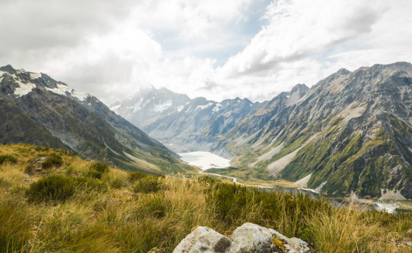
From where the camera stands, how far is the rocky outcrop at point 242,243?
3.81 metres

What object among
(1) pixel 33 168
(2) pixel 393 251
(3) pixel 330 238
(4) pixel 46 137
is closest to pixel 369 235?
(2) pixel 393 251

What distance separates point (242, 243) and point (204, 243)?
28.8 inches

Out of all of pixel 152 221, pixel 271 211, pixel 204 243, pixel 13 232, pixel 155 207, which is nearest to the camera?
pixel 13 232

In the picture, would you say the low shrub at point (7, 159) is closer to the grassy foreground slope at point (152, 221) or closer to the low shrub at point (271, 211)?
the grassy foreground slope at point (152, 221)

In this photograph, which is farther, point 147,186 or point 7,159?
point 7,159

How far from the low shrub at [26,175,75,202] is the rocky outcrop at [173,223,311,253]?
5.12 meters

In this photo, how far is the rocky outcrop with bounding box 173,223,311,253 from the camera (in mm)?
3811

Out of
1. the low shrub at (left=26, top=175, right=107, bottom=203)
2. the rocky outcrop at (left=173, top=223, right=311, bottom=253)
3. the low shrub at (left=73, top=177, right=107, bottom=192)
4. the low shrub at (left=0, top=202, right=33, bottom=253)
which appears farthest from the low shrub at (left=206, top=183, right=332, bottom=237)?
the low shrub at (left=26, top=175, right=107, bottom=203)

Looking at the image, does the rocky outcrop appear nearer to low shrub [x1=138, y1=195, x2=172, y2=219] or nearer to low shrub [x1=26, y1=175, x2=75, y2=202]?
low shrub [x1=138, y1=195, x2=172, y2=219]

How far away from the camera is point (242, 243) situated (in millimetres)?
3826

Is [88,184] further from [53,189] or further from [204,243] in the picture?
[204,243]

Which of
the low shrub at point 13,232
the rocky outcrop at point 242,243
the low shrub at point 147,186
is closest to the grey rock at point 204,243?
the rocky outcrop at point 242,243

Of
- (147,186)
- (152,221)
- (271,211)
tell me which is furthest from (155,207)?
(147,186)

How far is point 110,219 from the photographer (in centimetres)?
530
